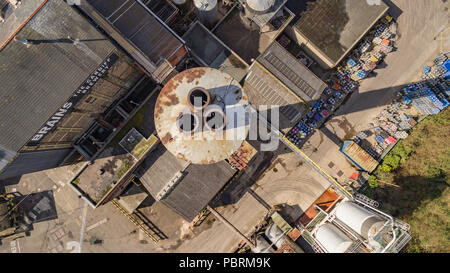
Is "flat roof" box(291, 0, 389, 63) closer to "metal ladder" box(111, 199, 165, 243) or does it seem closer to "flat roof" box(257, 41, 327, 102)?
"flat roof" box(257, 41, 327, 102)

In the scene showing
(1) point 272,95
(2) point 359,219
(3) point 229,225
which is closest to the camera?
(2) point 359,219

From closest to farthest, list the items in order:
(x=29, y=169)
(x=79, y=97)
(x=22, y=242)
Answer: (x=79, y=97), (x=29, y=169), (x=22, y=242)

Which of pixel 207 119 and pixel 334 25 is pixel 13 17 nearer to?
pixel 207 119

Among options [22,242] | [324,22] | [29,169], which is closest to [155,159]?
[29,169]

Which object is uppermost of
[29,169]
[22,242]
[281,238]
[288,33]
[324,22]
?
[324,22]

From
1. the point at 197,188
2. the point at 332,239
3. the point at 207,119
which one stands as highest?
the point at 207,119

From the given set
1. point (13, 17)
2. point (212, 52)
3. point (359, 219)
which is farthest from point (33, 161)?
point (359, 219)

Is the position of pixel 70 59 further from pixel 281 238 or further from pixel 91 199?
pixel 281 238

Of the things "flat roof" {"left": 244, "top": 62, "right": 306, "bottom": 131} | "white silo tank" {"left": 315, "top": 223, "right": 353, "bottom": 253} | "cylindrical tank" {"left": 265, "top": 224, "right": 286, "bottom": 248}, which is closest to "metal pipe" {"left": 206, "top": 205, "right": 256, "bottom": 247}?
"cylindrical tank" {"left": 265, "top": 224, "right": 286, "bottom": 248}
